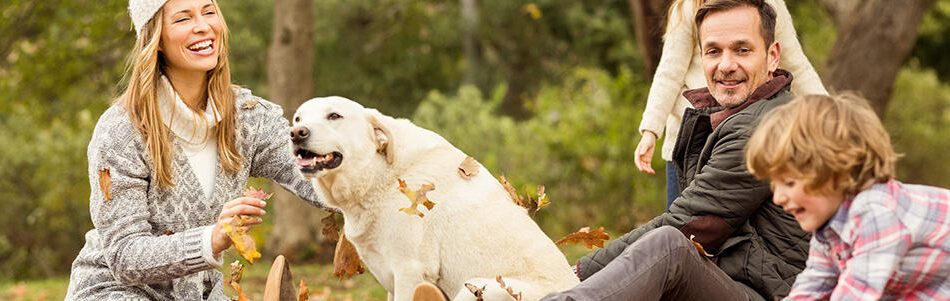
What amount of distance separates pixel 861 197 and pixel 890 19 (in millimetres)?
7447

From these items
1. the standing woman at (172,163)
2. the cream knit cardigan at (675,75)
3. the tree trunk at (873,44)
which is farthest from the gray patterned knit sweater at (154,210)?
the tree trunk at (873,44)

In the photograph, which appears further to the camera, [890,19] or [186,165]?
[890,19]

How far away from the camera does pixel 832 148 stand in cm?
270

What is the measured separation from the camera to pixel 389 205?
11.7ft

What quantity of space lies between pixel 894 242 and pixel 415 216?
5.27ft

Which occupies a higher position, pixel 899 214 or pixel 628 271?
pixel 899 214

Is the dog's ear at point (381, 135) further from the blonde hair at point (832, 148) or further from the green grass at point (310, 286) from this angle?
the green grass at point (310, 286)

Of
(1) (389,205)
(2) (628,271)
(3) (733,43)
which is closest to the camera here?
(2) (628,271)

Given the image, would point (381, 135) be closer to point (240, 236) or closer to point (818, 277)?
point (240, 236)

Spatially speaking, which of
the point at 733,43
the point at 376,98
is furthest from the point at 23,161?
the point at 733,43

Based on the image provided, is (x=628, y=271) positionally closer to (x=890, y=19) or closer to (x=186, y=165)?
(x=186, y=165)

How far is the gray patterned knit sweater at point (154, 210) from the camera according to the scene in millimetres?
3506

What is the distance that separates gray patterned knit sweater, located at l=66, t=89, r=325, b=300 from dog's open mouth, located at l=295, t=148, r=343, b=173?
38cm

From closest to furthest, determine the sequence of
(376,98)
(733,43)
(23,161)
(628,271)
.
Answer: (628,271)
(733,43)
(23,161)
(376,98)
